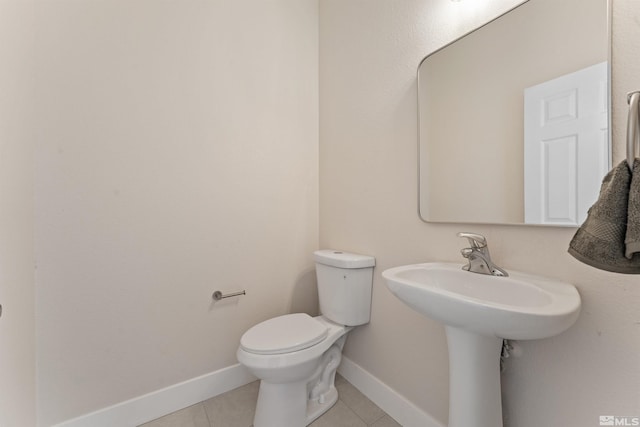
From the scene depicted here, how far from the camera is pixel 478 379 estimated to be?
789 millimetres

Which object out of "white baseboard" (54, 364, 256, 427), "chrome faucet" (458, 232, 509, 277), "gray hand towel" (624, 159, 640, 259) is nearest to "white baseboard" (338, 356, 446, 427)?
"white baseboard" (54, 364, 256, 427)

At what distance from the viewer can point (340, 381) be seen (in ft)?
5.08

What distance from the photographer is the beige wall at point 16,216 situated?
0.77 m

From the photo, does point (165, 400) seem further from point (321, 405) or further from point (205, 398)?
Answer: point (321, 405)

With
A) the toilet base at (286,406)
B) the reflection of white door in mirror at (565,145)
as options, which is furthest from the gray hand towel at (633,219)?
the toilet base at (286,406)

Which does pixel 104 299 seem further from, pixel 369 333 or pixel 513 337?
pixel 513 337

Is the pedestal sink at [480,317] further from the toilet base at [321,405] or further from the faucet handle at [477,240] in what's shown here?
the toilet base at [321,405]

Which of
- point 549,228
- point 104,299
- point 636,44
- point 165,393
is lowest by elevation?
point 165,393

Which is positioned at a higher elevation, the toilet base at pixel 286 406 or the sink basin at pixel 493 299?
the sink basin at pixel 493 299

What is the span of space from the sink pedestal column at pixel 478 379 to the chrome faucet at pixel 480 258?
A: 21 cm

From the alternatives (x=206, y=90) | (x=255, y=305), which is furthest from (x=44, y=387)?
(x=206, y=90)

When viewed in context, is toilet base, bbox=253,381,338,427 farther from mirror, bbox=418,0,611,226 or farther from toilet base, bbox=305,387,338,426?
mirror, bbox=418,0,611,226

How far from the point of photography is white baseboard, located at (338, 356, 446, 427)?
113 centimetres

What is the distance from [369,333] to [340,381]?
1.30 feet
